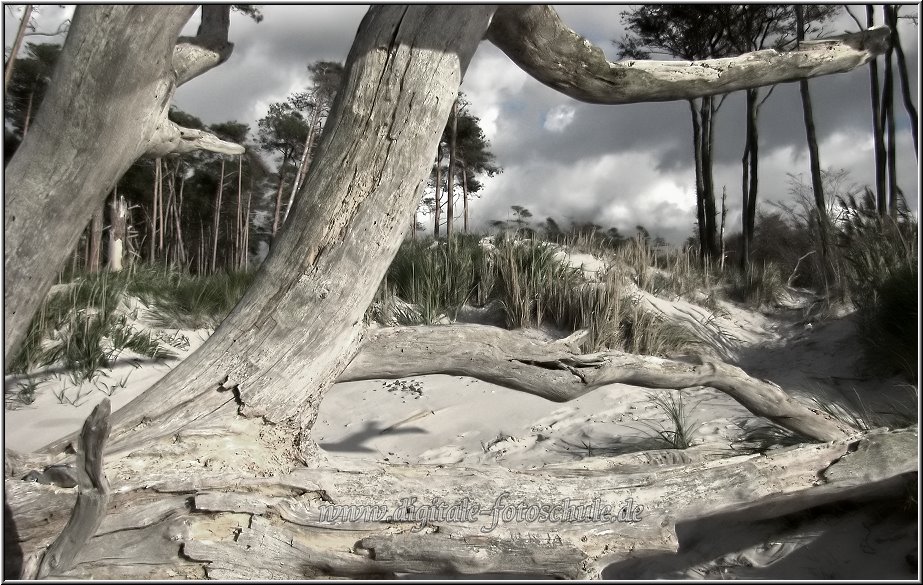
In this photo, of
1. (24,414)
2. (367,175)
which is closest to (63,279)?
(24,414)

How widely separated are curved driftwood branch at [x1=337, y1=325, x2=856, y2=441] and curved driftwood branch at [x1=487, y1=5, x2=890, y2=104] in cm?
130

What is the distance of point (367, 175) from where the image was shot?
245cm

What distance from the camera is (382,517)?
2359 millimetres

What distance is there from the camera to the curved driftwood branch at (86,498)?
5.79ft

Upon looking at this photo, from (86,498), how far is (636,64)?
115 inches

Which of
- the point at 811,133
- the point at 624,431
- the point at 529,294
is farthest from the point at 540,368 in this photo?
the point at 811,133

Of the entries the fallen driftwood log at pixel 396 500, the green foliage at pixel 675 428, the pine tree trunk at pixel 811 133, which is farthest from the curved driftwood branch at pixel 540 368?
the pine tree trunk at pixel 811 133

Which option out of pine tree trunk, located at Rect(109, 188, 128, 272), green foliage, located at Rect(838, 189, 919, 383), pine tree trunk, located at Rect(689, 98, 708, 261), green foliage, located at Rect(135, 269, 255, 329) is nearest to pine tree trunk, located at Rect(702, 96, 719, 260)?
pine tree trunk, located at Rect(689, 98, 708, 261)

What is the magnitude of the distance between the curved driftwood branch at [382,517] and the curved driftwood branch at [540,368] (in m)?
0.47

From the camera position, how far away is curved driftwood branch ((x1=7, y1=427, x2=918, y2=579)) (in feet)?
7.10

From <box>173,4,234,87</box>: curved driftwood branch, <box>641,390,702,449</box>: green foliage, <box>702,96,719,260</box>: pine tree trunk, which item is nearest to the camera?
<box>173,4,234,87</box>: curved driftwood branch

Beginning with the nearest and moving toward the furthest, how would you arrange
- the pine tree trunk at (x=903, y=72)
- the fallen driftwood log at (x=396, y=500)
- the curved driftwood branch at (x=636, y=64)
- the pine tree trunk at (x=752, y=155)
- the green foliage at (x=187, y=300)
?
the fallen driftwood log at (x=396, y=500)
the curved driftwood branch at (x=636, y=64)
the green foliage at (x=187, y=300)
the pine tree trunk at (x=903, y=72)
the pine tree trunk at (x=752, y=155)

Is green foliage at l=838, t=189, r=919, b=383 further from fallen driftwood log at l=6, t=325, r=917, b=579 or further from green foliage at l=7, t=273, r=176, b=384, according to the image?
green foliage at l=7, t=273, r=176, b=384

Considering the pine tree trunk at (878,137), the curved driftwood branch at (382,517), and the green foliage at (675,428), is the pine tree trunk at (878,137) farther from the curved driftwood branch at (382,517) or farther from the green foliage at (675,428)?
the curved driftwood branch at (382,517)
